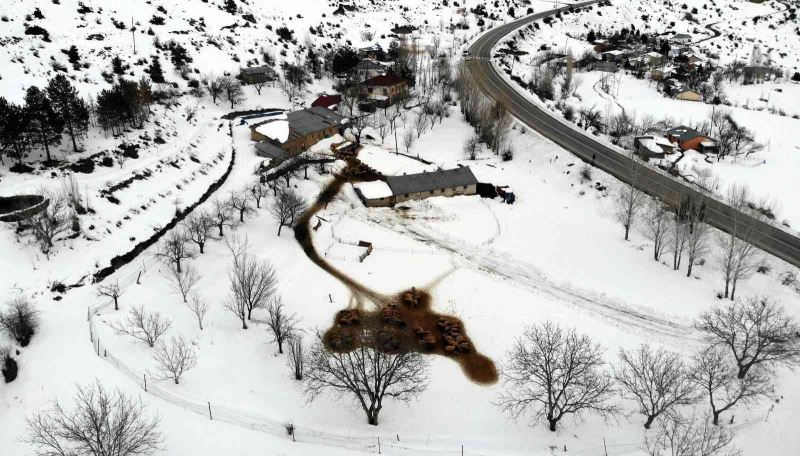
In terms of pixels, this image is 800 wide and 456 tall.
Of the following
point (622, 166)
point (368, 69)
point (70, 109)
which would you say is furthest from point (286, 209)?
point (368, 69)

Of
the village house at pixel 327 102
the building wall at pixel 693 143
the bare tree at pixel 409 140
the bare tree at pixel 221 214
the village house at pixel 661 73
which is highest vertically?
the village house at pixel 661 73

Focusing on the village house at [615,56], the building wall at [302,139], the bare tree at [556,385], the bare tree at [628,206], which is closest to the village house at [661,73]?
the village house at [615,56]

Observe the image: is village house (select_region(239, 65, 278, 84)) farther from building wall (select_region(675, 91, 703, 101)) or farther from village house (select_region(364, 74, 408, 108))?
building wall (select_region(675, 91, 703, 101))

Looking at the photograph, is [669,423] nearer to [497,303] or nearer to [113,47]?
[497,303]

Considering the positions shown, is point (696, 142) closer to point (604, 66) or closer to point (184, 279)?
point (604, 66)

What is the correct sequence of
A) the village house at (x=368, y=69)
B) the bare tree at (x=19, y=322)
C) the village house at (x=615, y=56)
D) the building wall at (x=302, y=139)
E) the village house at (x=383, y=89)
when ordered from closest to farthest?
the bare tree at (x=19, y=322) < the building wall at (x=302, y=139) < the village house at (x=383, y=89) < the village house at (x=368, y=69) < the village house at (x=615, y=56)

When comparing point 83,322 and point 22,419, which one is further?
point 83,322

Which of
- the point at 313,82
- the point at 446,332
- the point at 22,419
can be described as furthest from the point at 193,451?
the point at 313,82

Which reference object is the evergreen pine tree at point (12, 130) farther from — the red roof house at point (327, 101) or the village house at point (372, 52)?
the village house at point (372, 52)
